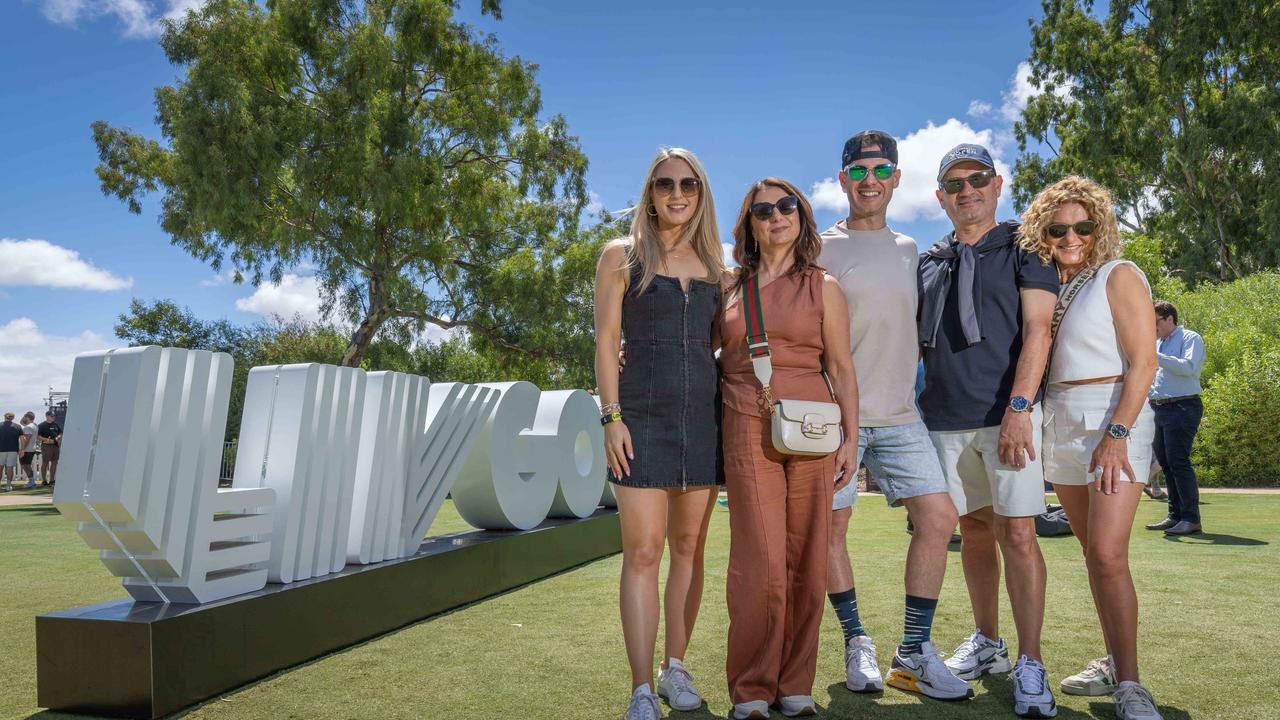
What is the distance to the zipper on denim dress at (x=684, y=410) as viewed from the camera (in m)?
3.40

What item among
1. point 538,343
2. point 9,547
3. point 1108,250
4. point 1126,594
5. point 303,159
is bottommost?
point 9,547

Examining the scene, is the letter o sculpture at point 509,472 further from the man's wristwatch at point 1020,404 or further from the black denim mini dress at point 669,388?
the man's wristwatch at point 1020,404

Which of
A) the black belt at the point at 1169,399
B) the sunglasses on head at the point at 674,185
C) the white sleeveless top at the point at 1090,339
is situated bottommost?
the white sleeveless top at the point at 1090,339

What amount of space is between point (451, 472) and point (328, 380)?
1410mm

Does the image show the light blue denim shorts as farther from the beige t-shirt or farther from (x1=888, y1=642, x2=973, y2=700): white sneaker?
(x1=888, y1=642, x2=973, y2=700): white sneaker

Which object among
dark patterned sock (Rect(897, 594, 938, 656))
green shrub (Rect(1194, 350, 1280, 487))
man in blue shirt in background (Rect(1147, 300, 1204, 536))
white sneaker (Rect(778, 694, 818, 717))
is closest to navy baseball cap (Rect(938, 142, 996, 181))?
dark patterned sock (Rect(897, 594, 938, 656))

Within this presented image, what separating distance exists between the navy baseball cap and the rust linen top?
2.94 ft

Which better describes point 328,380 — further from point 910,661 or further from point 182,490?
point 910,661

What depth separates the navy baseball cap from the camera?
384 cm

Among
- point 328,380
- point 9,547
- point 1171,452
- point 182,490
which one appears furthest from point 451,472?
point 1171,452

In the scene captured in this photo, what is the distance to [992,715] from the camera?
3416 mm

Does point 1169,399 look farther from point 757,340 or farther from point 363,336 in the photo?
point 363,336

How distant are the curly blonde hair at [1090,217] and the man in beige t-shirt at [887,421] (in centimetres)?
51

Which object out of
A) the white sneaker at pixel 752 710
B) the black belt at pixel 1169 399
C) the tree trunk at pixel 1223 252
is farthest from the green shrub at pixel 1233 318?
the white sneaker at pixel 752 710
